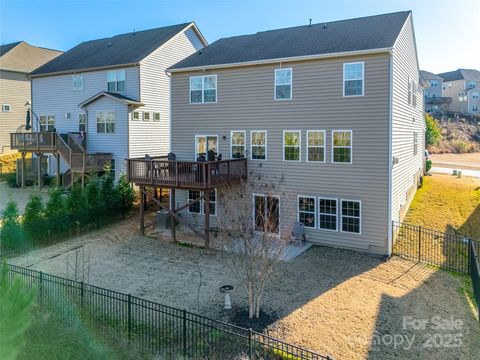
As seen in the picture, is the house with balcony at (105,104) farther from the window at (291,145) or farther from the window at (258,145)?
the window at (291,145)

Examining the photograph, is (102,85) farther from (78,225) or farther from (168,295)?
(168,295)

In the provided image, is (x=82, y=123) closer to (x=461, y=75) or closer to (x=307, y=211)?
(x=307, y=211)

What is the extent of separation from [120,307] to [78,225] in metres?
9.67

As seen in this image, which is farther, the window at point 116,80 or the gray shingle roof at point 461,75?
the gray shingle roof at point 461,75

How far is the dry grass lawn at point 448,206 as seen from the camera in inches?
733

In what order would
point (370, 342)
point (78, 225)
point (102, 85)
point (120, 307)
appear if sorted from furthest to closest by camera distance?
point (102, 85)
point (78, 225)
point (120, 307)
point (370, 342)

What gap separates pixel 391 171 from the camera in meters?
15.0

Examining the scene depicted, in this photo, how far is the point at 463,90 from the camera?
73812mm

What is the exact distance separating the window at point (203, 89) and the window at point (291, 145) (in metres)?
4.14

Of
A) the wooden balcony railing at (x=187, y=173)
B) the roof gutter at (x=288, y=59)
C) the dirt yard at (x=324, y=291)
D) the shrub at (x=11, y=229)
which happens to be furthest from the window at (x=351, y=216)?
the shrub at (x=11, y=229)

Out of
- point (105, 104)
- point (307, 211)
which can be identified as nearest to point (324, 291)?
point (307, 211)

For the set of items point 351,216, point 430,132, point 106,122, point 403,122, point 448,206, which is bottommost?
point 448,206

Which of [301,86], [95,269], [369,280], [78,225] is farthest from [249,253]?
[78,225]

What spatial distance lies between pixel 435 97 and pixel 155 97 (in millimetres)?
61501
